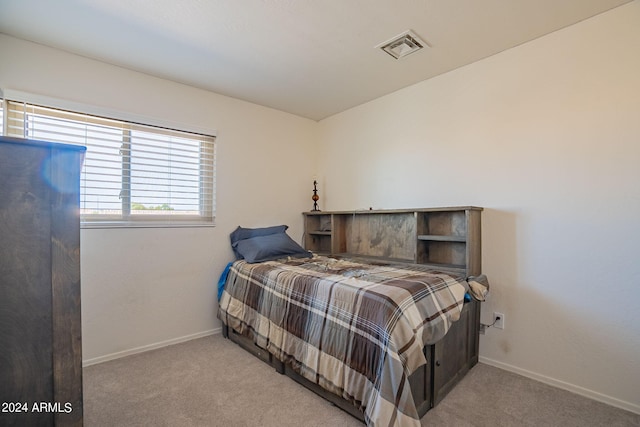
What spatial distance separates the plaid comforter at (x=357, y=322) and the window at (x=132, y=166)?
1.00 meters

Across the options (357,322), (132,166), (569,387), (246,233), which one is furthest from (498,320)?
(132,166)

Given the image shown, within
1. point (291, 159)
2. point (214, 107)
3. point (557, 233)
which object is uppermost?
point (214, 107)

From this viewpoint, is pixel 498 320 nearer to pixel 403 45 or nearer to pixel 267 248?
Answer: pixel 267 248

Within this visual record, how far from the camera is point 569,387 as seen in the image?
1877mm

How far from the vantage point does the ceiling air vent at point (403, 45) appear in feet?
6.56

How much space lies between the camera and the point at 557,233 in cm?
195

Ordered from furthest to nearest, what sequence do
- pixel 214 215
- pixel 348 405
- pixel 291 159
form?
pixel 291 159 → pixel 214 215 → pixel 348 405

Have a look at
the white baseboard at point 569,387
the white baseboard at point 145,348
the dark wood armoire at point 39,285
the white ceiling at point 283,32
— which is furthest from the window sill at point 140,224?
the white baseboard at point 569,387

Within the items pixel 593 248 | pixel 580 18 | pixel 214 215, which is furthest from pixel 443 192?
pixel 214 215

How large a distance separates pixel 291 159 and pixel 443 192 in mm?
1738

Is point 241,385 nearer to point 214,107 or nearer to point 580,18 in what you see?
point 214,107

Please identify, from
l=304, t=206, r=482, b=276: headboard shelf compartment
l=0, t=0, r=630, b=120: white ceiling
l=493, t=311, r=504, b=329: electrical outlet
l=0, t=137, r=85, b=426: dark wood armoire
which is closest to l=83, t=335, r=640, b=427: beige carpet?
l=493, t=311, r=504, b=329: electrical outlet

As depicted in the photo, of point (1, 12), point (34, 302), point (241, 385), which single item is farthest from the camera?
point (241, 385)

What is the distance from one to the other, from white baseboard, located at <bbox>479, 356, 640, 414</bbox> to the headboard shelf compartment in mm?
684
